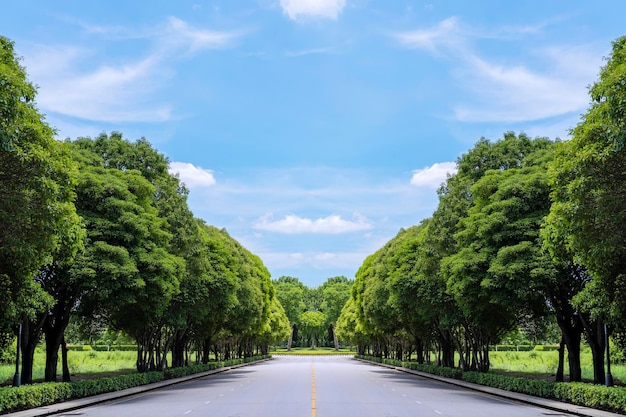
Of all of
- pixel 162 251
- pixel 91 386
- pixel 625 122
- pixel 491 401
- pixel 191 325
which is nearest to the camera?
pixel 625 122

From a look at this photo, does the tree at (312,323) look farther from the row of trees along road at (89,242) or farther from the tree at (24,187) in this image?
the tree at (24,187)

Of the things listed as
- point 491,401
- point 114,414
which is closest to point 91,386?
point 114,414

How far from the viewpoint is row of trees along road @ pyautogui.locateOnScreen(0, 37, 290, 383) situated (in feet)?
53.4

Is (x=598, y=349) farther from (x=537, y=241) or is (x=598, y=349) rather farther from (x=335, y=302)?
(x=335, y=302)

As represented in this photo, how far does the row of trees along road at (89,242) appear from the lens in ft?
53.4

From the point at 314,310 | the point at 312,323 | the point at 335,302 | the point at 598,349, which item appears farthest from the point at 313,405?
the point at 314,310

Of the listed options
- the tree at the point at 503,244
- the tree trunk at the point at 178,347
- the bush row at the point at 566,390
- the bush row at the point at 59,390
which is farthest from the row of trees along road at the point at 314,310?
the tree at the point at 503,244

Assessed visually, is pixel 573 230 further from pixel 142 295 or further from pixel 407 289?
pixel 407 289

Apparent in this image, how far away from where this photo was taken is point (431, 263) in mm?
38656

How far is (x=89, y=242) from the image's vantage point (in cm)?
2611

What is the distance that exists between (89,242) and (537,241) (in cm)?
1748

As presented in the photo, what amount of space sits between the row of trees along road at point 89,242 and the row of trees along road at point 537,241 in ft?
43.5

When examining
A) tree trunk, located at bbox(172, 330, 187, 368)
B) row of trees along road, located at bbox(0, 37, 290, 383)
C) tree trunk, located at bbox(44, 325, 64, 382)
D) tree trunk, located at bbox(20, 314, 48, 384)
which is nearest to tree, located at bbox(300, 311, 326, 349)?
row of trees along road, located at bbox(0, 37, 290, 383)

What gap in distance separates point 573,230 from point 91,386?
766 inches
